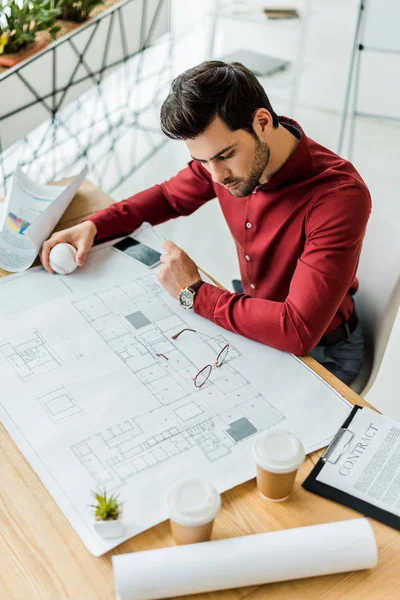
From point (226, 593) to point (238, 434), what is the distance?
270 millimetres

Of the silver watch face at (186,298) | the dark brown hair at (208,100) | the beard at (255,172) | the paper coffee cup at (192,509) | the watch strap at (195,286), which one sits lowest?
the silver watch face at (186,298)

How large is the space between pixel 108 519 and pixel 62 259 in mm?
669

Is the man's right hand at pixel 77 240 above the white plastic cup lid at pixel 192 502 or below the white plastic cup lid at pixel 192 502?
below

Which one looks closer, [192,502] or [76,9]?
[192,502]

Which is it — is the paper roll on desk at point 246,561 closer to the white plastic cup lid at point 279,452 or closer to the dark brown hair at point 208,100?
the white plastic cup lid at point 279,452

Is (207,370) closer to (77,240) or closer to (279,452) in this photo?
(279,452)

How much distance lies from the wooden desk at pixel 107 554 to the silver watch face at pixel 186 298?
1.43 ft

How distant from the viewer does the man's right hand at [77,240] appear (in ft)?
4.77

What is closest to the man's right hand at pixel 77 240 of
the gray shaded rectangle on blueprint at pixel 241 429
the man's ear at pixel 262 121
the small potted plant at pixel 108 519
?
the man's ear at pixel 262 121

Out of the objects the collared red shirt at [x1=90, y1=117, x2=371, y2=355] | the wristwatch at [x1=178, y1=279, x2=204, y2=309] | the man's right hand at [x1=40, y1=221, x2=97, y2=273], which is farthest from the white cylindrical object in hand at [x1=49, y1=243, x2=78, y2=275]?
the wristwatch at [x1=178, y1=279, x2=204, y2=309]

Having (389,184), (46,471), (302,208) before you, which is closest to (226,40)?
(389,184)

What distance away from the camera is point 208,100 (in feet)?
4.15

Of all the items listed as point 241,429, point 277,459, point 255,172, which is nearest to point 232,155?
point 255,172

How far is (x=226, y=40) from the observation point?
4.33 m
